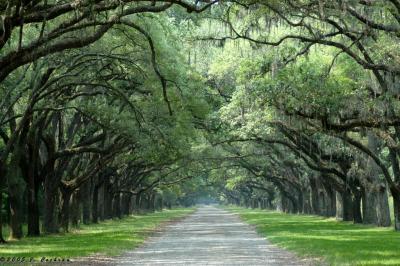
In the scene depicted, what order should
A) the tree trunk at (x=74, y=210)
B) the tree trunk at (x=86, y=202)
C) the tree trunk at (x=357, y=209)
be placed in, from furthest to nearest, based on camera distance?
the tree trunk at (x=86, y=202) → the tree trunk at (x=357, y=209) → the tree trunk at (x=74, y=210)

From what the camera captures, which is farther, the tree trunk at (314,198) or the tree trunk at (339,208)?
the tree trunk at (314,198)

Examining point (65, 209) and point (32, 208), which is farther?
point (65, 209)

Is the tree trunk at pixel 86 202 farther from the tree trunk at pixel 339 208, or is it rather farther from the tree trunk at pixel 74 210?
the tree trunk at pixel 339 208

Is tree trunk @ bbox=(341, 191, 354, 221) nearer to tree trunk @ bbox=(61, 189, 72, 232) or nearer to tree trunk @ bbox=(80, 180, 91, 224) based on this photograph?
tree trunk @ bbox=(80, 180, 91, 224)

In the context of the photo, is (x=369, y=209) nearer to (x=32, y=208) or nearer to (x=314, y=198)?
(x=32, y=208)

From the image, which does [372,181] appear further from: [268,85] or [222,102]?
[268,85]

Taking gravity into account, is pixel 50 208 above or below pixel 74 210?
above

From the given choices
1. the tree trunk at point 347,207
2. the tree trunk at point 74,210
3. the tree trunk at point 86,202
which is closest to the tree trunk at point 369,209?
the tree trunk at point 347,207

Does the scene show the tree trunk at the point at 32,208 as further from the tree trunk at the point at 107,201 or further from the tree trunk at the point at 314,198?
the tree trunk at the point at 314,198

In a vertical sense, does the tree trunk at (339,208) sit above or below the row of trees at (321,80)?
below

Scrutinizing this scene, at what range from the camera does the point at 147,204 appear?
A: 95.2 m

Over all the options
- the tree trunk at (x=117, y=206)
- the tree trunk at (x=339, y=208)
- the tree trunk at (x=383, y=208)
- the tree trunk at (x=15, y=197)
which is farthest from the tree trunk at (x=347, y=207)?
the tree trunk at (x=15, y=197)

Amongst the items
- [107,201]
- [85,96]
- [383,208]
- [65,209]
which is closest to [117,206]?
[107,201]

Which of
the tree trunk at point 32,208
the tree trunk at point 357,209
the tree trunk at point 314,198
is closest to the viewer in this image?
the tree trunk at point 32,208
